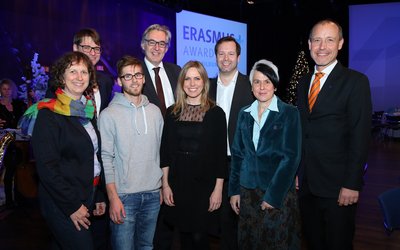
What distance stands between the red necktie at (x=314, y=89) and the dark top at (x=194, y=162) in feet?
2.03

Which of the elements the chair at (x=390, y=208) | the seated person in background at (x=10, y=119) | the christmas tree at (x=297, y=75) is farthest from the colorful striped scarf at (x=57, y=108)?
the christmas tree at (x=297, y=75)

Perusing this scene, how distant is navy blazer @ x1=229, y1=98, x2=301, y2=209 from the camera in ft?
7.41

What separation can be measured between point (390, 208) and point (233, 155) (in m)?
1.07

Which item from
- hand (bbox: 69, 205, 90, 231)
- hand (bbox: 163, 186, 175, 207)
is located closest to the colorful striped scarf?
hand (bbox: 69, 205, 90, 231)

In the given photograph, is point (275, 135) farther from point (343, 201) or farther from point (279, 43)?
point (279, 43)

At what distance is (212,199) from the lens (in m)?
2.45

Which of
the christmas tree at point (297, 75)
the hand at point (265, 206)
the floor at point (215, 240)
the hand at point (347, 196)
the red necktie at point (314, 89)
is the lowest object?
the floor at point (215, 240)

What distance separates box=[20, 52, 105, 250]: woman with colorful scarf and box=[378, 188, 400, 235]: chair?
1.85m

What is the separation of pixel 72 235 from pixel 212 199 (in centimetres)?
93

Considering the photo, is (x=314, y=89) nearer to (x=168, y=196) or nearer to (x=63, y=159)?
(x=168, y=196)

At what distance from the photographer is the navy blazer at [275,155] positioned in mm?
2260

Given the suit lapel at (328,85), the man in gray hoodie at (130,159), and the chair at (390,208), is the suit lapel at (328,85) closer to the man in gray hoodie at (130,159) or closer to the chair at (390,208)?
the chair at (390,208)

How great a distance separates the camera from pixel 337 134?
7.60 ft

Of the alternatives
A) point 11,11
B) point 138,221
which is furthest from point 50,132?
point 11,11
